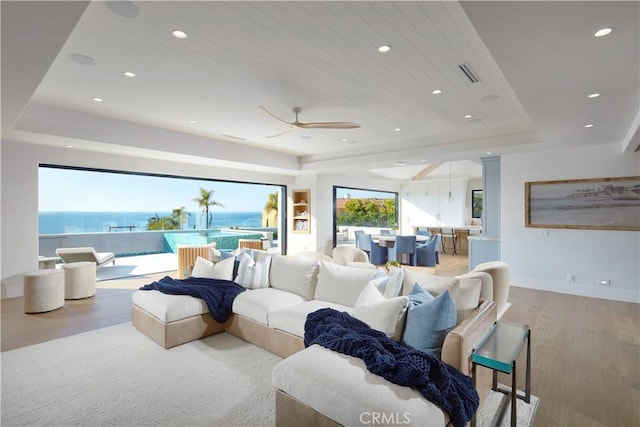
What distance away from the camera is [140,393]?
244 centimetres

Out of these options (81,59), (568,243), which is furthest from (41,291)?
(568,243)

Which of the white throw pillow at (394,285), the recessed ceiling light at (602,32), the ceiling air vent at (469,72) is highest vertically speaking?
the ceiling air vent at (469,72)

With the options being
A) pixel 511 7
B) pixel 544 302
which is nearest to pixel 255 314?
pixel 511 7

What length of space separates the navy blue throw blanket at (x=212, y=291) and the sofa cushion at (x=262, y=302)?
0.38 feet

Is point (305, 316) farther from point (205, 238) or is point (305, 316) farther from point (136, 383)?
point (205, 238)

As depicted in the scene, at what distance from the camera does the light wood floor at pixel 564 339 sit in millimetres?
2332

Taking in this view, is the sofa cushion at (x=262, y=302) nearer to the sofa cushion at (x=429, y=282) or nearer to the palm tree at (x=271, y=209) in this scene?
the sofa cushion at (x=429, y=282)

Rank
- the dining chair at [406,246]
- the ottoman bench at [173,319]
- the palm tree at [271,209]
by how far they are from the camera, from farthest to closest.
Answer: the palm tree at [271,209] → the dining chair at [406,246] → the ottoman bench at [173,319]

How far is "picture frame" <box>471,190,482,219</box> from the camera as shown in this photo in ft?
35.6

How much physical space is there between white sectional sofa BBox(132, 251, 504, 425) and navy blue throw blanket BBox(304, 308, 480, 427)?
51 mm

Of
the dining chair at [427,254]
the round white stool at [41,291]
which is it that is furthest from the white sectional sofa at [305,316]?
the dining chair at [427,254]

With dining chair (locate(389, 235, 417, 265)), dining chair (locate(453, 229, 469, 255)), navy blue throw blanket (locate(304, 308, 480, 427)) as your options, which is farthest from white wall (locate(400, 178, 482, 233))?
navy blue throw blanket (locate(304, 308, 480, 427))

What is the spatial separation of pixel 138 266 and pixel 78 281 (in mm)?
2719

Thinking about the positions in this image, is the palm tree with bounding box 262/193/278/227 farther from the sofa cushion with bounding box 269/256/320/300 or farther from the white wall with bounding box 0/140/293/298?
the sofa cushion with bounding box 269/256/320/300
